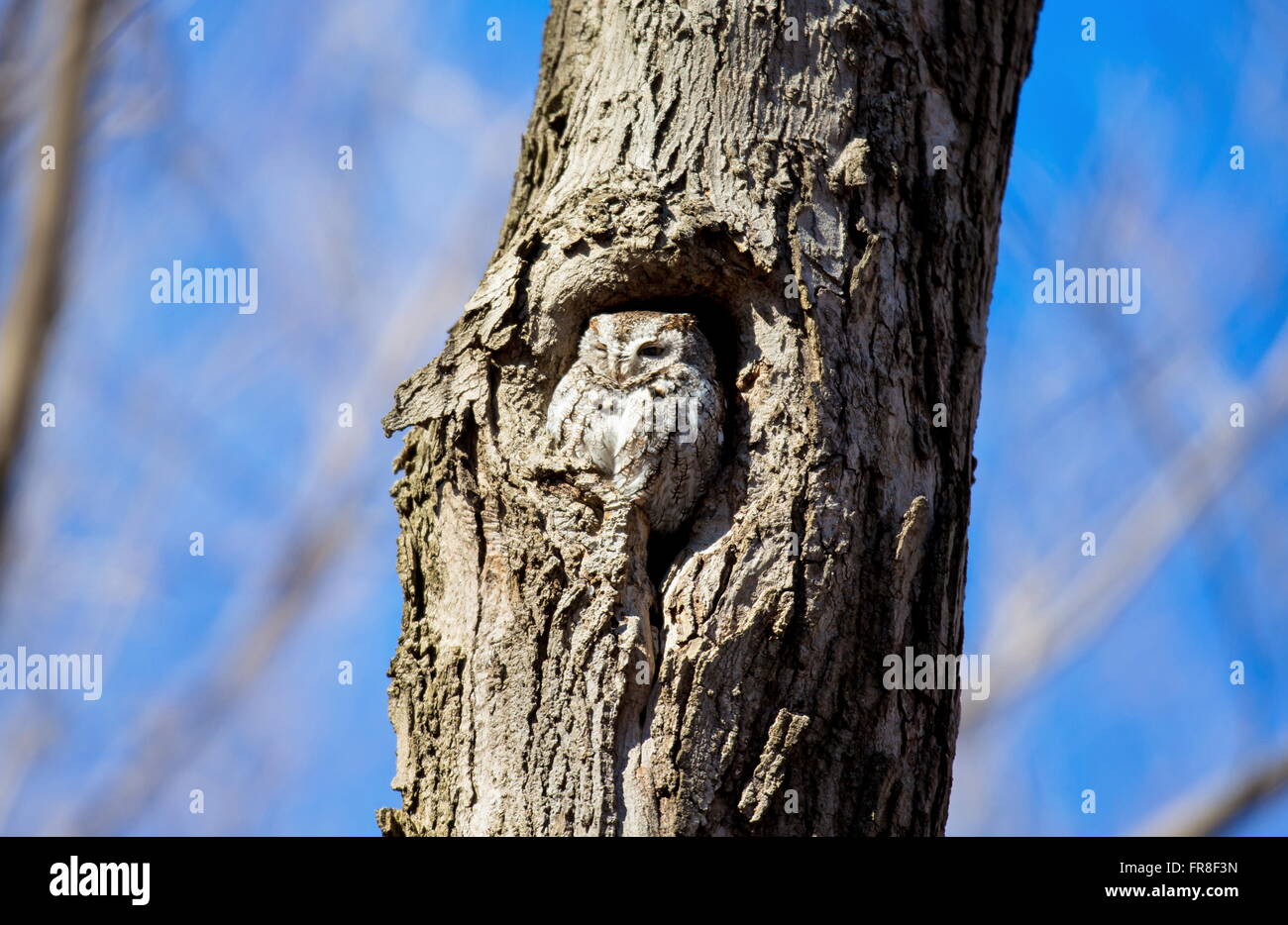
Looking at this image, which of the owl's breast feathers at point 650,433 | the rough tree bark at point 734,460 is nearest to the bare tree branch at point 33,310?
the rough tree bark at point 734,460

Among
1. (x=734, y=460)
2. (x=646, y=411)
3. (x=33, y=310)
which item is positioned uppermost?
(x=33, y=310)

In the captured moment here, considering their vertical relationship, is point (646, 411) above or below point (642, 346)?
below

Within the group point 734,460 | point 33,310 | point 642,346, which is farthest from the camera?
point 642,346

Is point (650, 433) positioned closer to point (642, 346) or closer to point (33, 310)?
point (642, 346)

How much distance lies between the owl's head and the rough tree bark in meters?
0.05

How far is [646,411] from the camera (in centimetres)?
271

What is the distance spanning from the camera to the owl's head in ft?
9.22

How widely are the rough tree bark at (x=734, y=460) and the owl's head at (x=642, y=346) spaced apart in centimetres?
5

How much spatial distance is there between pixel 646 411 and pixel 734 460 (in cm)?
23

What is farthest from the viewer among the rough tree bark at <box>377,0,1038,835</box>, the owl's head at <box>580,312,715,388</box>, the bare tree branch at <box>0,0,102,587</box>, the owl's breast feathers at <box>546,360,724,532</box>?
the owl's head at <box>580,312,715,388</box>

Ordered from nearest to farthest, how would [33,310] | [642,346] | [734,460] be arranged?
[33,310], [734,460], [642,346]

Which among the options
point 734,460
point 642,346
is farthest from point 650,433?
point 642,346

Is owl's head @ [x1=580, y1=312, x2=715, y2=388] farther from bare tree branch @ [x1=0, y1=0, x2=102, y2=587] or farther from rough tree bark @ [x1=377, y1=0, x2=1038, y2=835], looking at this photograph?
bare tree branch @ [x1=0, y1=0, x2=102, y2=587]

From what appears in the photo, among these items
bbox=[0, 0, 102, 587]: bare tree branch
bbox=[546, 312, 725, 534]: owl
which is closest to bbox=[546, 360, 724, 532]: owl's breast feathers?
bbox=[546, 312, 725, 534]: owl
